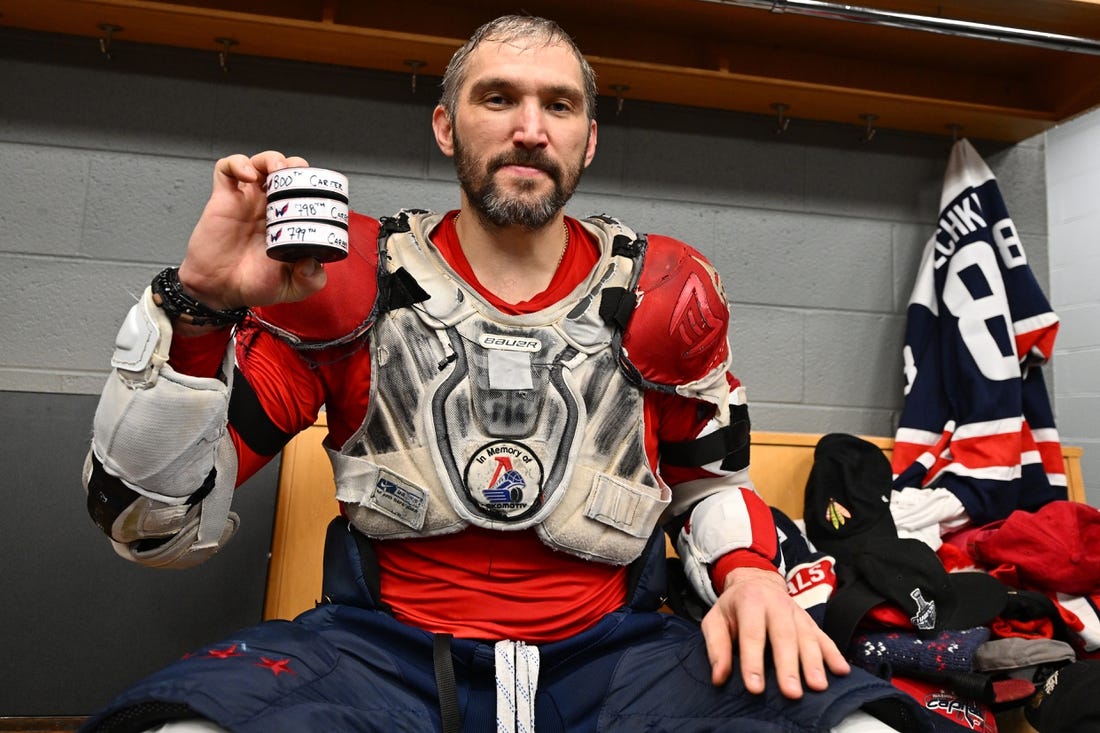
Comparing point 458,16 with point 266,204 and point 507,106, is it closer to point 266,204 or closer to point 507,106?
point 507,106

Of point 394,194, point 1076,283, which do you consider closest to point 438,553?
point 394,194

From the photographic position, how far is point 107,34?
190cm

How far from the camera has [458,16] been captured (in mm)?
1982

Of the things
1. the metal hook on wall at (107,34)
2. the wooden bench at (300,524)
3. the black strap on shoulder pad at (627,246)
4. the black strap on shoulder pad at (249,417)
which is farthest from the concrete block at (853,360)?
the metal hook on wall at (107,34)

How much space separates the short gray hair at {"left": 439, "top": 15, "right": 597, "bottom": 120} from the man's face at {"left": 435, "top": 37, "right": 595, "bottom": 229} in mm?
20

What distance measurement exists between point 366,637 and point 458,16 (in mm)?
1459

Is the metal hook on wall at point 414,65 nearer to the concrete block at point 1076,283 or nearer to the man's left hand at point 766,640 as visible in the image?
the man's left hand at point 766,640

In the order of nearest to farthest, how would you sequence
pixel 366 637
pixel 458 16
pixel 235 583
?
pixel 366 637 < pixel 235 583 < pixel 458 16

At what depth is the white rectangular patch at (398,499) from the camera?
44.6 inches

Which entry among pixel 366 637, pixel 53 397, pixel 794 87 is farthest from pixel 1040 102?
pixel 53 397

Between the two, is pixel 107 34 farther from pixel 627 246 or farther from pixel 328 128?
pixel 627 246

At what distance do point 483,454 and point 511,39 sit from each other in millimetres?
639

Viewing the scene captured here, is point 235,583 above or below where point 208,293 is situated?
below

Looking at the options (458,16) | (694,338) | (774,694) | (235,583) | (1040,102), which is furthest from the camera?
(1040,102)
